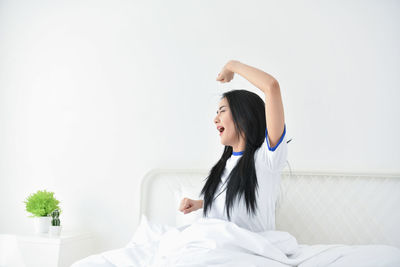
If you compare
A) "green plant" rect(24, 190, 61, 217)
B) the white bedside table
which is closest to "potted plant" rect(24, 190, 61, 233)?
"green plant" rect(24, 190, 61, 217)

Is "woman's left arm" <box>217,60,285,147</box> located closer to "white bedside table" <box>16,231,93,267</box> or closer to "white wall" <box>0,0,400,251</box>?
"white wall" <box>0,0,400,251</box>

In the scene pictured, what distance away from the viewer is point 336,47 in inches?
77.0

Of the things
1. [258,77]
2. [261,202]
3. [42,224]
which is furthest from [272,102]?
[42,224]

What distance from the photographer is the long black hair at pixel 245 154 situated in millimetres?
Result: 1199

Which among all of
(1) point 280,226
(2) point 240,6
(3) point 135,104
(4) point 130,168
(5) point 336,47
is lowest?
(1) point 280,226

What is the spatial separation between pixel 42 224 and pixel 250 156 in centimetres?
145

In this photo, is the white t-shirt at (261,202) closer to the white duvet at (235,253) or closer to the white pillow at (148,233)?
the white duvet at (235,253)

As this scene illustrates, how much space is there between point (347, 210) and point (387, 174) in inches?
10.3

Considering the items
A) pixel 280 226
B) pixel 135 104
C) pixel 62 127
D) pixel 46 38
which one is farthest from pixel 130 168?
pixel 46 38

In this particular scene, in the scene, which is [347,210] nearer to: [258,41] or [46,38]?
[258,41]

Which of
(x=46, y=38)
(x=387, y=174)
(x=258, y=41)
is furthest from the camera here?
(x=46, y=38)

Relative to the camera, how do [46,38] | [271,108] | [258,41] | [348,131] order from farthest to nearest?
[46,38], [258,41], [348,131], [271,108]

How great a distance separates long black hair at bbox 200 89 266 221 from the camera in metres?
1.20

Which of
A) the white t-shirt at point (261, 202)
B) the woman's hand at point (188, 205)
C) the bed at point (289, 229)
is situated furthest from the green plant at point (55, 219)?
the white t-shirt at point (261, 202)
